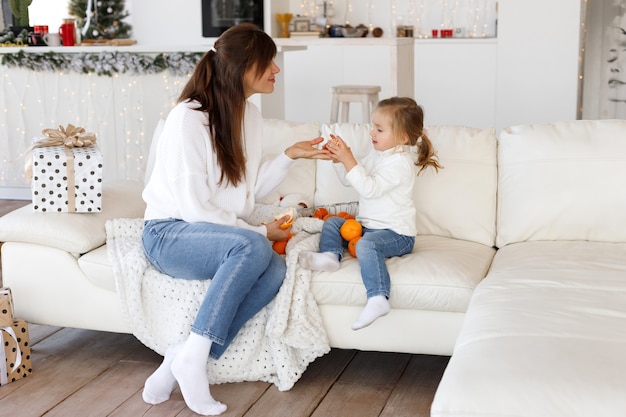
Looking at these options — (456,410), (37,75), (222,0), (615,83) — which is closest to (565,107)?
(615,83)

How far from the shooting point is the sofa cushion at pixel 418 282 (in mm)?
2822

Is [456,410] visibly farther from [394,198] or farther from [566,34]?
[566,34]

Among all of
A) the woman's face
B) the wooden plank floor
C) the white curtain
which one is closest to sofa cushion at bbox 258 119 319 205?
the wooden plank floor

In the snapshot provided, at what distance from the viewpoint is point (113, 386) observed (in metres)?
3.01

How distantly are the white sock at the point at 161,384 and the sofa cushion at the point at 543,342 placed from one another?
3.13 ft

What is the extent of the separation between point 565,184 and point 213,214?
4.05ft

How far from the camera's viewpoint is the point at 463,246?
318 cm

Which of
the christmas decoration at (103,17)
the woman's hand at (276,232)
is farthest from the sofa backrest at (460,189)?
the christmas decoration at (103,17)

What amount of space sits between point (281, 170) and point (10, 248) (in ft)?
3.28

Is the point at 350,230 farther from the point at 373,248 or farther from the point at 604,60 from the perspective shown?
the point at 604,60

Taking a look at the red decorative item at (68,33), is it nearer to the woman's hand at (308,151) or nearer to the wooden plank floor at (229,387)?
the wooden plank floor at (229,387)

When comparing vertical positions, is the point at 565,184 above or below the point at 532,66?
below

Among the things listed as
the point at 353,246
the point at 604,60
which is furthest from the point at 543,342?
the point at 604,60

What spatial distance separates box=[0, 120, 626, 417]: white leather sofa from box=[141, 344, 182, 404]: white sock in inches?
13.8
